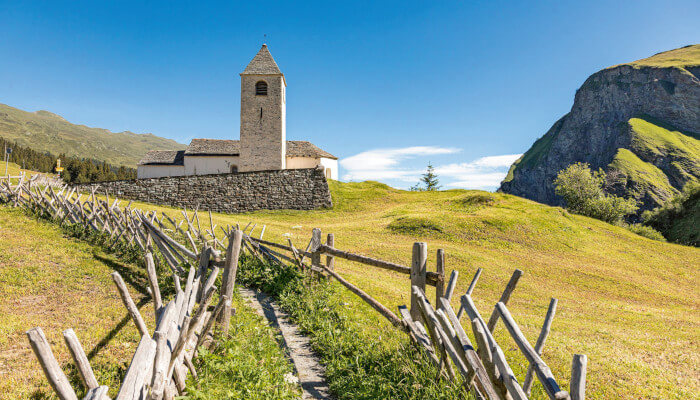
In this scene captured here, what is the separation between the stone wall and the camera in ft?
Result: 88.8

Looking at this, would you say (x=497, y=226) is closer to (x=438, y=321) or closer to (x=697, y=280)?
(x=697, y=280)

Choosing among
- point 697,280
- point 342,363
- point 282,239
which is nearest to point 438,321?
point 342,363

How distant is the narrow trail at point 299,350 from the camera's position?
14.3ft

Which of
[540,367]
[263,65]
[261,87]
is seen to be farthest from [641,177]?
[540,367]

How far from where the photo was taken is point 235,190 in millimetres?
28672

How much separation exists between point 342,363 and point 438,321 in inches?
65.6

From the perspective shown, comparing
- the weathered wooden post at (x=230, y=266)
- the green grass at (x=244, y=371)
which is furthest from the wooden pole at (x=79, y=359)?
the weathered wooden post at (x=230, y=266)

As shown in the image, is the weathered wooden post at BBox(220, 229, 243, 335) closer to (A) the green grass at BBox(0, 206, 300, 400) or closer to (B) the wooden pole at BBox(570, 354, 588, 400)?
(A) the green grass at BBox(0, 206, 300, 400)

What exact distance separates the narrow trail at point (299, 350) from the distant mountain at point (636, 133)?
373 ft

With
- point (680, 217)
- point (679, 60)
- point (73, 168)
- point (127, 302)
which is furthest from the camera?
point (679, 60)

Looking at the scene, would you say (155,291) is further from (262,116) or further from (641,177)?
(641,177)

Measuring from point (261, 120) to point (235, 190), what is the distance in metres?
8.43

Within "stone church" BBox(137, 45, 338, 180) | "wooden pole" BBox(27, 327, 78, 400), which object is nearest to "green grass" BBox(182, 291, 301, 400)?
"wooden pole" BBox(27, 327, 78, 400)

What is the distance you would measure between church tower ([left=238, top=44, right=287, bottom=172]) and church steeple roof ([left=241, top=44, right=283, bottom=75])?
10cm
